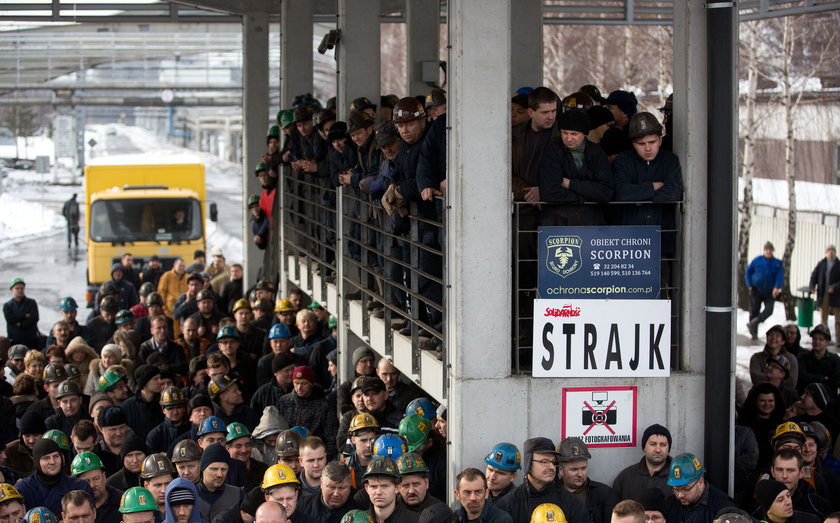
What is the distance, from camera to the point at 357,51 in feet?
51.6

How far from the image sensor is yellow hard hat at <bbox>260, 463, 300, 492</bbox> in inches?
367

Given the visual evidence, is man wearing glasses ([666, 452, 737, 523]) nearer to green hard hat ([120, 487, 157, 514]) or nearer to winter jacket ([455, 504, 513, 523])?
winter jacket ([455, 504, 513, 523])

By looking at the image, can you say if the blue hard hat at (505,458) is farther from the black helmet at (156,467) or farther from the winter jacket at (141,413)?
the winter jacket at (141,413)

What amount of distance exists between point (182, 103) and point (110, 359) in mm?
55893

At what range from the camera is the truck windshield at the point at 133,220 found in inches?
1073

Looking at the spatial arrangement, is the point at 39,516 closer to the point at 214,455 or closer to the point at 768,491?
the point at 214,455

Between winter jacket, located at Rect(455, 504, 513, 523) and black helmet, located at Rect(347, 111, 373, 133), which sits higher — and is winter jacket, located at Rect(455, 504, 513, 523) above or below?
below

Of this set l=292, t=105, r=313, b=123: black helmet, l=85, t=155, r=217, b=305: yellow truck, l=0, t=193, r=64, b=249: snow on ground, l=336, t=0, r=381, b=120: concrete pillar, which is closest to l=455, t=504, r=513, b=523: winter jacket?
l=336, t=0, r=381, b=120: concrete pillar

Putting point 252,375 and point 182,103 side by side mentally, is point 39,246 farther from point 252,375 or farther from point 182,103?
point 252,375

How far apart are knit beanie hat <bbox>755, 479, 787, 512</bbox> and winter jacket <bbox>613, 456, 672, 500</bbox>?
27.2 inches

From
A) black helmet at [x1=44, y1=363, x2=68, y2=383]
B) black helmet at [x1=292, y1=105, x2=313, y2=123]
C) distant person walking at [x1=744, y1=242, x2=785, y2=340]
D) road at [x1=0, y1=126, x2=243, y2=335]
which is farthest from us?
road at [x1=0, y1=126, x2=243, y2=335]

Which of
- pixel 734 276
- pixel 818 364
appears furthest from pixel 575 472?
pixel 818 364

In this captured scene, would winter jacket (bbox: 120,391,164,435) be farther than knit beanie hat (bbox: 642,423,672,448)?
Yes

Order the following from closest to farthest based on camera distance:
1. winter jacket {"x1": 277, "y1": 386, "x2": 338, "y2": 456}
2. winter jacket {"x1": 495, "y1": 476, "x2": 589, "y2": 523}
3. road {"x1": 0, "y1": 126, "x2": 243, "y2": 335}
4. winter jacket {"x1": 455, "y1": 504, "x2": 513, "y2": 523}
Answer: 1. winter jacket {"x1": 455, "y1": 504, "x2": 513, "y2": 523}
2. winter jacket {"x1": 495, "y1": 476, "x2": 589, "y2": 523}
3. winter jacket {"x1": 277, "y1": 386, "x2": 338, "y2": 456}
4. road {"x1": 0, "y1": 126, "x2": 243, "y2": 335}
